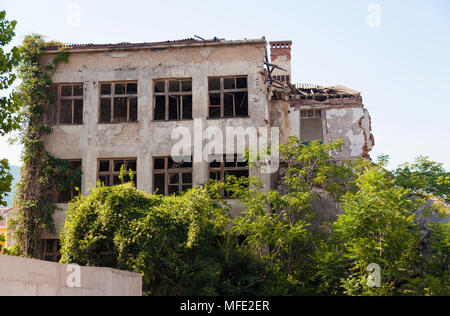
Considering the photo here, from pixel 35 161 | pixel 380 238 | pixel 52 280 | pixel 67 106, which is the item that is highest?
pixel 67 106

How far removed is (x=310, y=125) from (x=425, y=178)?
→ 540cm

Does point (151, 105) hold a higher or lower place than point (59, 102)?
lower

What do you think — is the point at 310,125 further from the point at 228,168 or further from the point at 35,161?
the point at 35,161

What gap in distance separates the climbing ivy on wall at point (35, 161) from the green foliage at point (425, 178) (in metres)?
13.0

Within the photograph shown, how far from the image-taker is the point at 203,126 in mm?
18750

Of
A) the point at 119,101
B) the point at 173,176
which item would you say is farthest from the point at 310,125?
the point at 119,101

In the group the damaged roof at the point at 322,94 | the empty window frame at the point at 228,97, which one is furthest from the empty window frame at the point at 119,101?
the damaged roof at the point at 322,94

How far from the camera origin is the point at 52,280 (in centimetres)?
781

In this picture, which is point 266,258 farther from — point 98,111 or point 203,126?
point 98,111

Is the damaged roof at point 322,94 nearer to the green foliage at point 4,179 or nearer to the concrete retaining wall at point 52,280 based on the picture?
the green foliage at point 4,179

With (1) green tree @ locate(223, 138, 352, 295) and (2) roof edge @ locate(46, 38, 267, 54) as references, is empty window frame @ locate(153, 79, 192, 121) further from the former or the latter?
(1) green tree @ locate(223, 138, 352, 295)

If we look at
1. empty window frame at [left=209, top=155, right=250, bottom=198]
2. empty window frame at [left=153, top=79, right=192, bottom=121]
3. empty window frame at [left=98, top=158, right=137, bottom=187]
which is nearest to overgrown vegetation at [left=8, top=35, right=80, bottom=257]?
empty window frame at [left=98, top=158, right=137, bottom=187]

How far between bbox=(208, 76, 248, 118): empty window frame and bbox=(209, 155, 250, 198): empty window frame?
1.70 metres

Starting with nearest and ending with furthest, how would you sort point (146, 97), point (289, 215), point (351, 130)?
point (289, 215), point (146, 97), point (351, 130)
